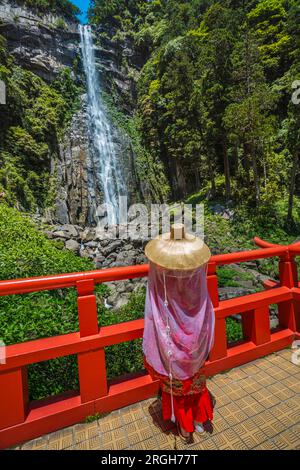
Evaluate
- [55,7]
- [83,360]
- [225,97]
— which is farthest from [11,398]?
[55,7]

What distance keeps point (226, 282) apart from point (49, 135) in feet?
55.5

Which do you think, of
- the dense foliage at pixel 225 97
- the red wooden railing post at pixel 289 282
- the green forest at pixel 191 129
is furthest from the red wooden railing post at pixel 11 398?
the dense foliage at pixel 225 97

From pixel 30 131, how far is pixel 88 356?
18505mm

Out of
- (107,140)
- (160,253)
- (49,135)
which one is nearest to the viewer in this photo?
(160,253)

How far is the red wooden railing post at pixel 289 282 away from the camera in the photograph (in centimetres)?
284

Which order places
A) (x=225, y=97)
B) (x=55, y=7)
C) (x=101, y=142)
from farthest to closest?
1. (x=55, y=7)
2. (x=101, y=142)
3. (x=225, y=97)

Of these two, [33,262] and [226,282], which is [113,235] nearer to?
[226,282]

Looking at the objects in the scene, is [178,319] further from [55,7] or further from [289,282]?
[55,7]

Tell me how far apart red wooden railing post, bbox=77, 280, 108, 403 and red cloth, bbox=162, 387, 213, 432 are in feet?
1.83

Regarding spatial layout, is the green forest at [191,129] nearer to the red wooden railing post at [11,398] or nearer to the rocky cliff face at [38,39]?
the rocky cliff face at [38,39]

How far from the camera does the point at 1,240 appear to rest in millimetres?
5398

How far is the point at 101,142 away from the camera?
21.1 meters

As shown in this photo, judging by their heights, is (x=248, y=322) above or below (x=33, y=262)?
below

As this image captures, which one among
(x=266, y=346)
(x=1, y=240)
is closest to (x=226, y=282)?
(x=266, y=346)
